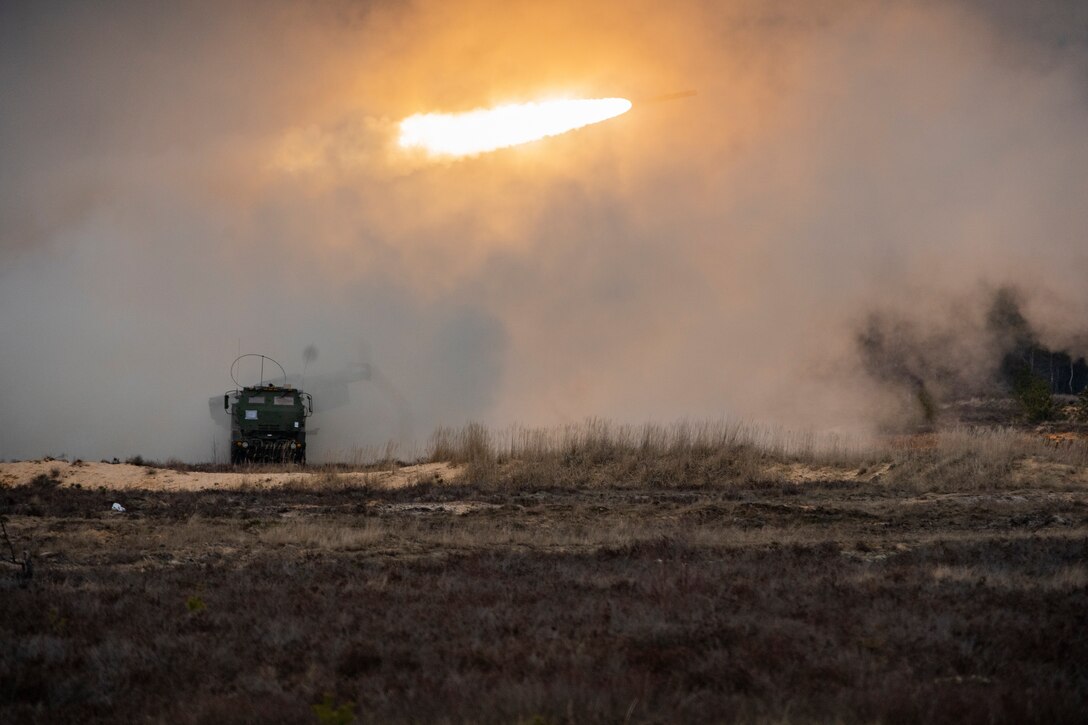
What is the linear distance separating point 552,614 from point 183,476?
920 inches

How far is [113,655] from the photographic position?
923cm

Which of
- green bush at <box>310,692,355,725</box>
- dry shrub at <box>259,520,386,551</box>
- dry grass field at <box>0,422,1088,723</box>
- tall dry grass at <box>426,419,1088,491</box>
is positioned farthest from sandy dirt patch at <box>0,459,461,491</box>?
green bush at <box>310,692,355,725</box>

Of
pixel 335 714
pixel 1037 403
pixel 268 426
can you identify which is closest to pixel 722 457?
pixel 268 426

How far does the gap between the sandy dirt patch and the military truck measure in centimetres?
610

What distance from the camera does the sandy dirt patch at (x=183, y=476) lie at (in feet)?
96.3

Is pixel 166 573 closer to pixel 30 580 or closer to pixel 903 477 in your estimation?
pixel 30 580

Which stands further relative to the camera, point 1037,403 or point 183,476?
point 1037,403

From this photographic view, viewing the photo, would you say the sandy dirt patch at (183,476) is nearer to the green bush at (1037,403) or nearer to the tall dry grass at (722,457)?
the tall dry grass at (722,457)

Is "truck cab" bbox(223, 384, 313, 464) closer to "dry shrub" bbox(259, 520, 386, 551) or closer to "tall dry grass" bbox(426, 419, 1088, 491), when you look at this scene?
"tall dry grass" bbox(426, 419, 1088, 491)

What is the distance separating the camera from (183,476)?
3106 cm

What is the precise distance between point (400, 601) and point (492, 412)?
117ft

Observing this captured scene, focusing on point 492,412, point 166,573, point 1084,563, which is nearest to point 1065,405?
point 492,412

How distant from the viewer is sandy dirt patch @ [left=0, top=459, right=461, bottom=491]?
29.3 metres

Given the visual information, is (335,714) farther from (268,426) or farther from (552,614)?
(268,426)
